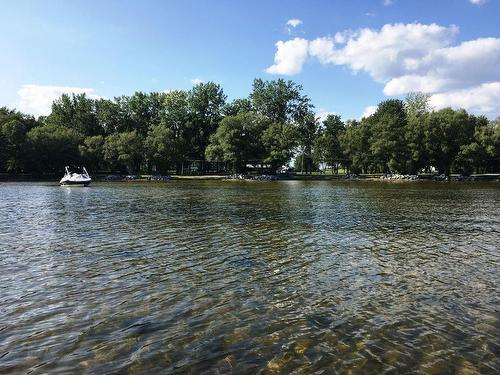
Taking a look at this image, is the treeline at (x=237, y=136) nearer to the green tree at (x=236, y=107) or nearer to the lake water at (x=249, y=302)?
the green tree at (x=236, y=107)

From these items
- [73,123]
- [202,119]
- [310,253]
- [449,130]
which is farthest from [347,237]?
[73,123]

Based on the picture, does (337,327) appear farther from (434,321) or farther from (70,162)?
(70,162)

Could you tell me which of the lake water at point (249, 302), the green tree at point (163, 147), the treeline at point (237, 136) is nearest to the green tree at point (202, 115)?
the treeline at point (237, 136)

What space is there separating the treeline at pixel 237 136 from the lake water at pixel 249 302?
350ft

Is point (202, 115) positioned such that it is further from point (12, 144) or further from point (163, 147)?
point (12, 144)

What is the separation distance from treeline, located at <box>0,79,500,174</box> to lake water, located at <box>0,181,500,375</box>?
107 metres

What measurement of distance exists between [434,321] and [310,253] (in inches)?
341

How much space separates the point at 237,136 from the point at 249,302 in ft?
395

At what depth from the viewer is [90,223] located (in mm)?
29078

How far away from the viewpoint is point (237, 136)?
13100cm

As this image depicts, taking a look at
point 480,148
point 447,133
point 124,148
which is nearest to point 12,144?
point 124,148

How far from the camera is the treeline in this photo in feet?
397

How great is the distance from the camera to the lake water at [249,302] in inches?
338

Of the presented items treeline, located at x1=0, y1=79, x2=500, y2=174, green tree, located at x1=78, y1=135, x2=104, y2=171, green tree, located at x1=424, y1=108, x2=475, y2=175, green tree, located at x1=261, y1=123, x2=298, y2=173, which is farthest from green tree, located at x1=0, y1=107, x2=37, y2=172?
green tree, located at x1=424, y1=108, x2=475, y2=175
